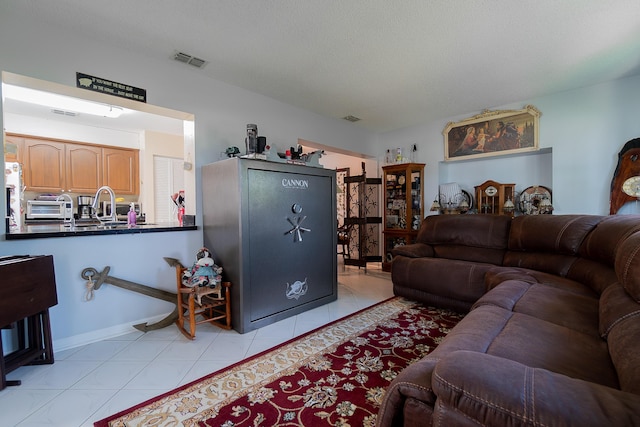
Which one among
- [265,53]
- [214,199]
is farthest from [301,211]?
[265,53]

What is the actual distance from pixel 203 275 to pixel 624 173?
454cm

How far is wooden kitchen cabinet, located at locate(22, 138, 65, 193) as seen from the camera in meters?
4.12

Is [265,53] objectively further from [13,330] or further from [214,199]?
[13,330]

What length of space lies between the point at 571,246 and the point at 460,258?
3.22 ft

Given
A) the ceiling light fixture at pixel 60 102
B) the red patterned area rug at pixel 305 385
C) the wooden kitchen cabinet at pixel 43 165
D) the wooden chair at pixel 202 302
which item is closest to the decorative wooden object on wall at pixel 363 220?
the red patterned area rug at pixel 305 385

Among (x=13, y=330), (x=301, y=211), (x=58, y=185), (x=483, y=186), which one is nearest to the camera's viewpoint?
(x=13, y=330)

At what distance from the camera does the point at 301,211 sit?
288 centimetres

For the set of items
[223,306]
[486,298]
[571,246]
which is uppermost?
[571,246]

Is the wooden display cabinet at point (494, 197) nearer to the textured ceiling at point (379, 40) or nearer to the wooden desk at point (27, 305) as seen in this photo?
the textured ceiling at point (379, 40)

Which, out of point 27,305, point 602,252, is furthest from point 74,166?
point 602,252

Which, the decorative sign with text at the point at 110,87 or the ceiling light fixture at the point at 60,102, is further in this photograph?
the ceiling light fixture at the point at 60,102

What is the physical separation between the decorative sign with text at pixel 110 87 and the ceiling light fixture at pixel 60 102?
4.21ft

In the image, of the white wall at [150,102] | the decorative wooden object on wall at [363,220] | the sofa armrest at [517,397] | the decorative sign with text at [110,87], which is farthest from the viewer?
the decorative wooden object on wall at [363,220]

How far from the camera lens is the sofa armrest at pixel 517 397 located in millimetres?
630
